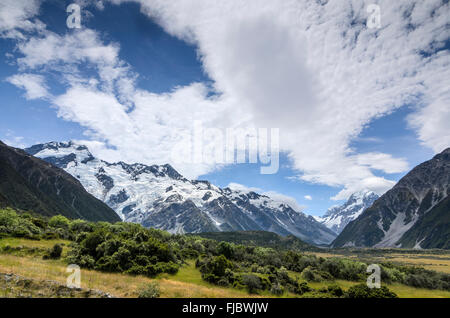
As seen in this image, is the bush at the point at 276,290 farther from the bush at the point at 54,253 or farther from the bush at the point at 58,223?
the bush at the point at 58,223

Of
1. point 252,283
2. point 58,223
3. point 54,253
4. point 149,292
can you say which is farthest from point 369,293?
point 58,223

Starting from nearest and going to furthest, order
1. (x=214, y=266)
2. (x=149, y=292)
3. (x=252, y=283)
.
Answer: (x=149, y=292) → (x=252, y=283) → (x=214, y=266)

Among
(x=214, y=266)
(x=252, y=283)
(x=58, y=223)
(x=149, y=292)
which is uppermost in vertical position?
(x=58, y=223)

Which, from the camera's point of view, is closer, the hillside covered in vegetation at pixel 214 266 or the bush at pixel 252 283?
the bush at pixel 252 283

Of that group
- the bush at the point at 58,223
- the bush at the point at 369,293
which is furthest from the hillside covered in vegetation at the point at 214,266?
the bush at the point at 58,223

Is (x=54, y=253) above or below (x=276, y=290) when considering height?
above

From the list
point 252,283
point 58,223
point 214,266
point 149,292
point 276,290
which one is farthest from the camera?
point 58,223

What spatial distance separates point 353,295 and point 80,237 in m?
49.9

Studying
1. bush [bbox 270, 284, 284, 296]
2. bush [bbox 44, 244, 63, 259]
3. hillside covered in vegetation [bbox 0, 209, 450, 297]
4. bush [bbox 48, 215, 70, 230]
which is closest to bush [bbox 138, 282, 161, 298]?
hillside covered in vegetation [bbox 0, 209, 450, 297]

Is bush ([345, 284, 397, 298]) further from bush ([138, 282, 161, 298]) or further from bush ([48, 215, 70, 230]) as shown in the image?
bush ([48, 215, 70, 230])

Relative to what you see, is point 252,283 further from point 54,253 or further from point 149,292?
point 54,253

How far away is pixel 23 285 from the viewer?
909 inches

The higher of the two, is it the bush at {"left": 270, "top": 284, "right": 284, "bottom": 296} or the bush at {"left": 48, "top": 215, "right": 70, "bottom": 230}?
the bush at {"left": 48, "top": 215, "right": 70, "bottom": 230}
